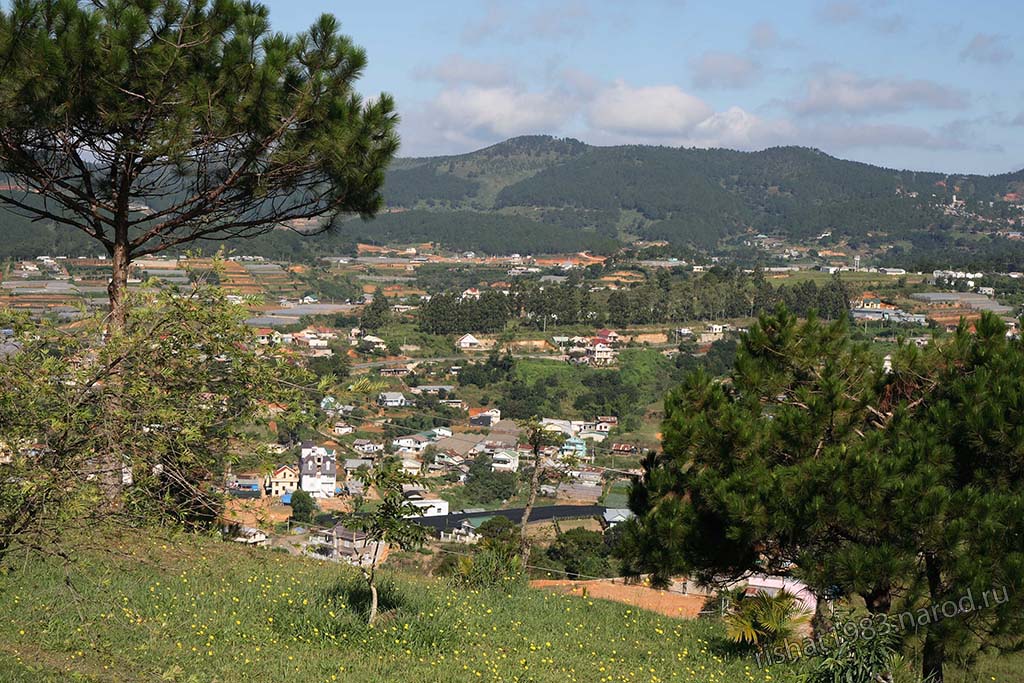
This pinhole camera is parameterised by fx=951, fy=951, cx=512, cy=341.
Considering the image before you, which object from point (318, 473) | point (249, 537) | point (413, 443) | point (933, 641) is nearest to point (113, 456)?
point (933, 641)

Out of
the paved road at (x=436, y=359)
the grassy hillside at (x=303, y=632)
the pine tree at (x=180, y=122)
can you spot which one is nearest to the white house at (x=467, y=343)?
the paved road at (x=436, y=359)

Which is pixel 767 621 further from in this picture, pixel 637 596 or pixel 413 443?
pixel 413 443

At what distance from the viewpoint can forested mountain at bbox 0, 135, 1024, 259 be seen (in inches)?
4700

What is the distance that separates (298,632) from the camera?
4.86 m

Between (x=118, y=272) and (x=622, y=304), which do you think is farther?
(x=622, y=304)

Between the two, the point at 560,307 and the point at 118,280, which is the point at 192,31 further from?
the point at 560,307

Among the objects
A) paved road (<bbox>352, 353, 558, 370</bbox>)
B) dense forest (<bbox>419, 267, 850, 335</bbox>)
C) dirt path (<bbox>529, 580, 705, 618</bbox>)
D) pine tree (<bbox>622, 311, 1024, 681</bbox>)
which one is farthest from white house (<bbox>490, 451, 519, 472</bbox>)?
dense forest (<bbox>419, 267, 850, 335</bbox>)

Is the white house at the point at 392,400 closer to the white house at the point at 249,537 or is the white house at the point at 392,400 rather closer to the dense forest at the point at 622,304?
the dense forest at the point at 622,304

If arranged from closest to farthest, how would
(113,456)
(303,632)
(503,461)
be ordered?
(113,456) < (303,632) < (503,461)

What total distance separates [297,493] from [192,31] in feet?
43.5

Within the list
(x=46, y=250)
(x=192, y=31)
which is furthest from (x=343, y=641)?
(x=46, y=250)

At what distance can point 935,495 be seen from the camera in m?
4.99

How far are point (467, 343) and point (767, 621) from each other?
4615cm

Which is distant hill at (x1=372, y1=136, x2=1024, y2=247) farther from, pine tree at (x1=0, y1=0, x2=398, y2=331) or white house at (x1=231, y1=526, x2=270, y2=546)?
pine tree at (x1=0, y1=0, x2=398, y2=331)
